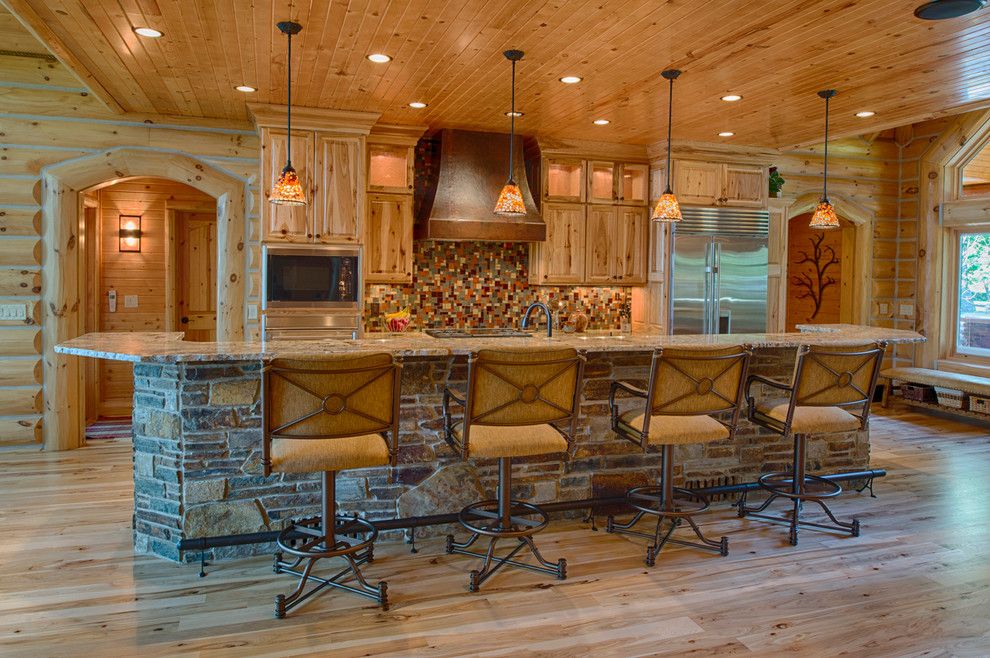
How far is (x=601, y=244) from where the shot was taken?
6.65m

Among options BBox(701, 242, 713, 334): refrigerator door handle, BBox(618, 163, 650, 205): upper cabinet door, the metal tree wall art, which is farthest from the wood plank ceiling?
the metal tree wall art

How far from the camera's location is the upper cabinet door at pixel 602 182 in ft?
21.6

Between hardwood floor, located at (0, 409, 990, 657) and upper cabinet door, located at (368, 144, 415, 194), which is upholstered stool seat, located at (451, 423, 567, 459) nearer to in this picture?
hardwood floor, located at (0, 409, 990, 657)

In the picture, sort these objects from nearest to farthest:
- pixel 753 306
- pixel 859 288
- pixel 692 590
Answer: pixel 692 590 < pixel 753 306 < pixel 859 288

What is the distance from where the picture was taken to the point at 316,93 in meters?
4.99

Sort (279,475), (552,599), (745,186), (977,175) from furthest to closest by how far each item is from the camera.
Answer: (977,175)
(745,186)
(279,475)
(552,599)

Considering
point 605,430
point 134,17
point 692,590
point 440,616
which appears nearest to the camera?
point 440,616

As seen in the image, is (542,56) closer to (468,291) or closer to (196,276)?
(468,291)

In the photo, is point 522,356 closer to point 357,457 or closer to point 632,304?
point 357,457

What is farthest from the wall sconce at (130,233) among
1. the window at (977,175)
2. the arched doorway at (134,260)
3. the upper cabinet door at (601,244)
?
the window at (977,175)

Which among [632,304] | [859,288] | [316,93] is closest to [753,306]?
[632,304]

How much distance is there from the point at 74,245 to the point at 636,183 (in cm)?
486

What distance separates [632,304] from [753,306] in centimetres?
113

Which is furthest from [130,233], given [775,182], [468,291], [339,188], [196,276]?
[775,182]
